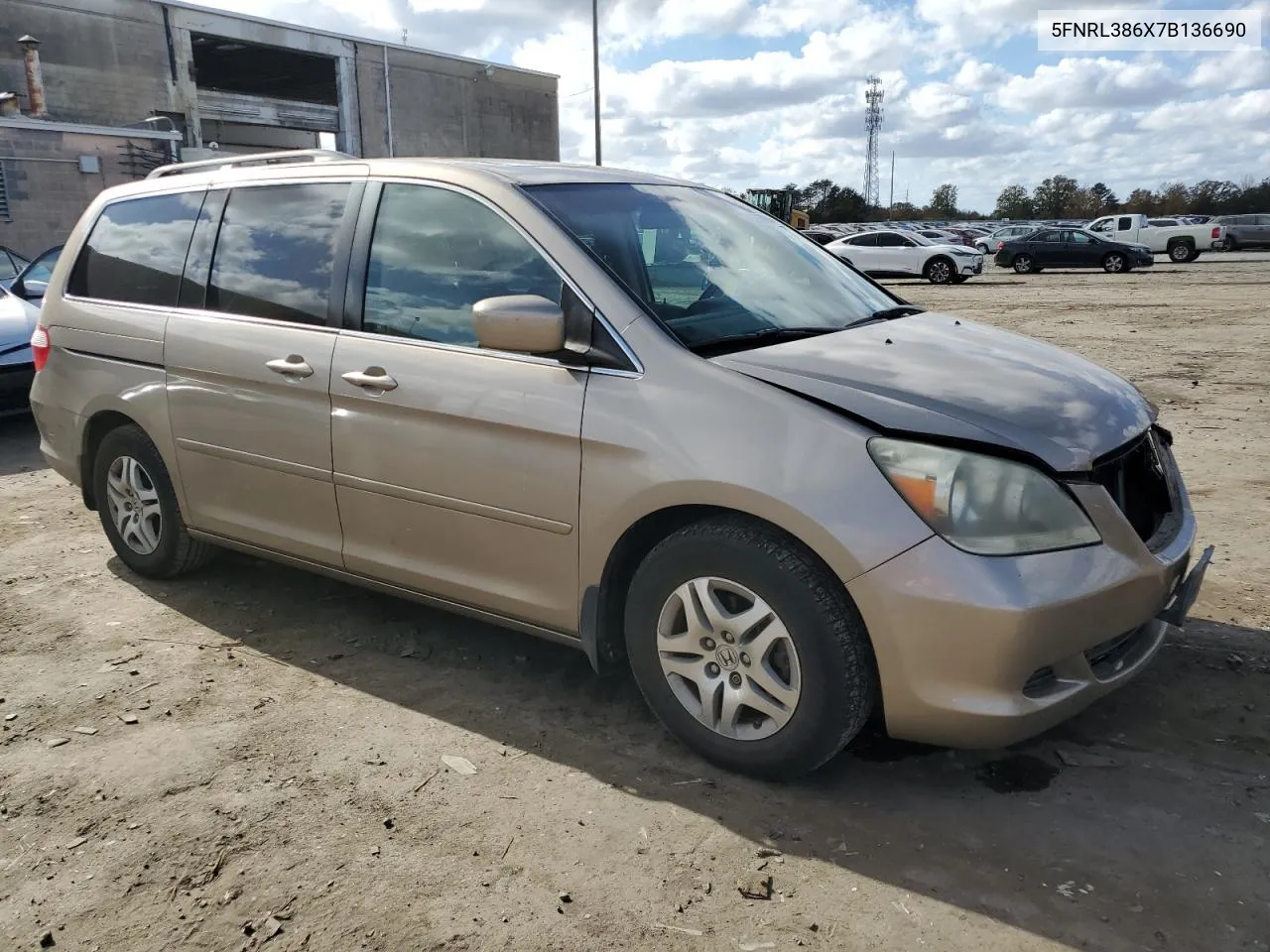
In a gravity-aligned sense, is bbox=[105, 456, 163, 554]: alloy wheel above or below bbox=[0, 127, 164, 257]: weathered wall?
below

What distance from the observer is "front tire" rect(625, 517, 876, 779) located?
107 inches

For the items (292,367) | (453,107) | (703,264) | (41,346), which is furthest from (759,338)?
(453,107)

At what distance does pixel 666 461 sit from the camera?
288 centimetres

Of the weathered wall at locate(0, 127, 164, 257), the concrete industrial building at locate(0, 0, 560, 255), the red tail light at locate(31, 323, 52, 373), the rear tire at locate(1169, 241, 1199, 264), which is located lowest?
the rear tire at locate(1169, 241, 1199, 264)

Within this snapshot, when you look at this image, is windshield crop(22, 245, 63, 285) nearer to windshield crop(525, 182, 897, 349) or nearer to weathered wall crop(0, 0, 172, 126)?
windshield crop(525, 182, 897, 349)

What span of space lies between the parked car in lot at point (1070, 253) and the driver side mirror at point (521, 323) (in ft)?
103

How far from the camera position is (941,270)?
27.6m

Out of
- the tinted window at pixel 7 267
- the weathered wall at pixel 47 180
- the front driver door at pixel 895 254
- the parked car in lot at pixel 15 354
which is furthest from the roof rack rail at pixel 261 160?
the front driver door at pixel 895 254

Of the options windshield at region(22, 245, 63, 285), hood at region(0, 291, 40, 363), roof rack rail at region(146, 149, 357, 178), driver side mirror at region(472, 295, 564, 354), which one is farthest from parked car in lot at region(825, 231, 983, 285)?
driver side mirror at region(472, 295, 564, 354)

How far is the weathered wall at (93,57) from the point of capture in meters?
31.1

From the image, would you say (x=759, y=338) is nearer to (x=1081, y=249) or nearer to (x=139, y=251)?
(x=139, y=251)

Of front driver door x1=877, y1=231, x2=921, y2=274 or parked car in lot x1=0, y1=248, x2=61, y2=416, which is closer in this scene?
parked car in lot x1=0, y1=248, x2=61, y2=416

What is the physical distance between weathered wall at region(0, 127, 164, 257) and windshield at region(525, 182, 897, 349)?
21594 mm

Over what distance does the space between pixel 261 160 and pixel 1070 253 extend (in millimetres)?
31692
